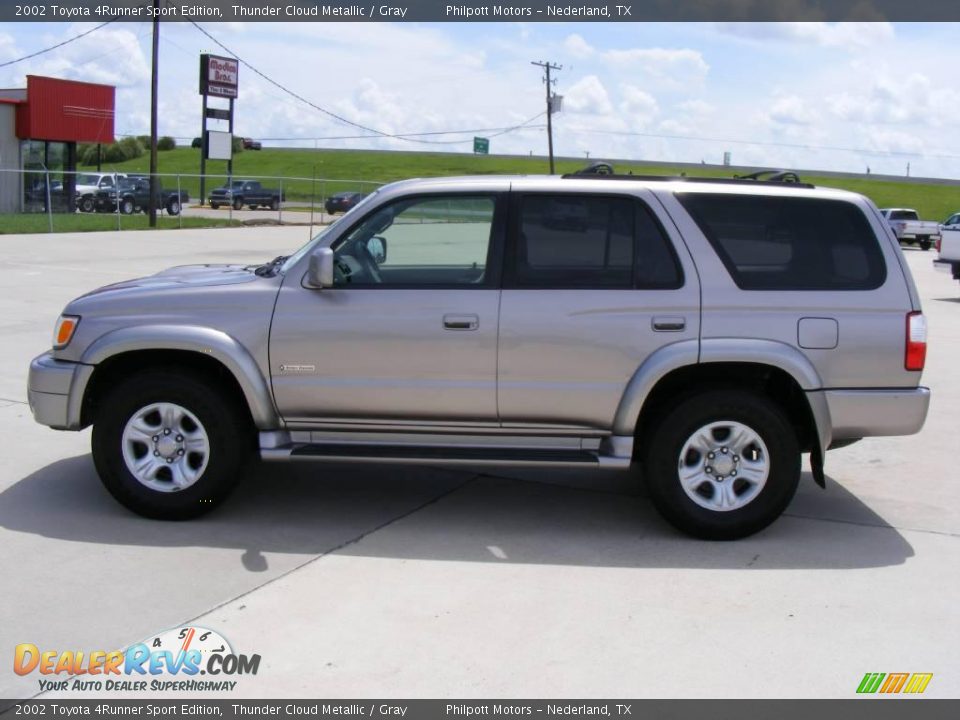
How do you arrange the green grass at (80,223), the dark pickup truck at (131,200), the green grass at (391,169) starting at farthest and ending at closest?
1. the green grass at (391,169)
2. the dark pickup truck at (131,200)
3. the green grass at (80,223)

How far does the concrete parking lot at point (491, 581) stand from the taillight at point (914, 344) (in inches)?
38.2

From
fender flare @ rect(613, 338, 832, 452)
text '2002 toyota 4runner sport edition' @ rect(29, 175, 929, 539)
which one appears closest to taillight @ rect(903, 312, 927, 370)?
text '2002 toyota 4runner sport edition' @ rect(29, 175, 929, 539)

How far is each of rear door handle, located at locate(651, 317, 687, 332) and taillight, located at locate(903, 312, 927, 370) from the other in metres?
1.14

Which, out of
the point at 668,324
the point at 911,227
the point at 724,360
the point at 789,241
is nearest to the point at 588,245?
the point at 668,324

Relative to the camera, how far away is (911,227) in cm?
4756

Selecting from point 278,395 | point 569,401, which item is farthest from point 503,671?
point 278,395

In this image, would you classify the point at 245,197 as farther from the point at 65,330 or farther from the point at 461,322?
the point at 461,322

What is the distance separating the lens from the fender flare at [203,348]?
219 inches

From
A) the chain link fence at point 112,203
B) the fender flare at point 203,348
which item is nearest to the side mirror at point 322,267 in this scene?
the fender flare at point 203,348

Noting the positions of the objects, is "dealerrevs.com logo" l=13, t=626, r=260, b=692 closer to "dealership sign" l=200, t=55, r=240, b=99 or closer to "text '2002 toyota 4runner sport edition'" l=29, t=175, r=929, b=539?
"text '2002 toyota 4runner sport edition'" l=29, t=175, r=929, b=539

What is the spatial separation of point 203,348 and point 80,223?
30029 millimetres

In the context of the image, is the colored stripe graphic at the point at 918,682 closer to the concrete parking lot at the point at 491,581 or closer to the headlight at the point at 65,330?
the concrete parking lot at the point at 491,581

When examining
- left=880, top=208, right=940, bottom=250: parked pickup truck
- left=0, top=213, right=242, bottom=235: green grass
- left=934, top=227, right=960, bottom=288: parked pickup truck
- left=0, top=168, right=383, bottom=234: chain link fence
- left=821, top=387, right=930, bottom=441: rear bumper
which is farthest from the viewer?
left=880, top=208, right=940, bottom=250: parked pickup truck

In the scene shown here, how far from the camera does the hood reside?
19.2 ft
